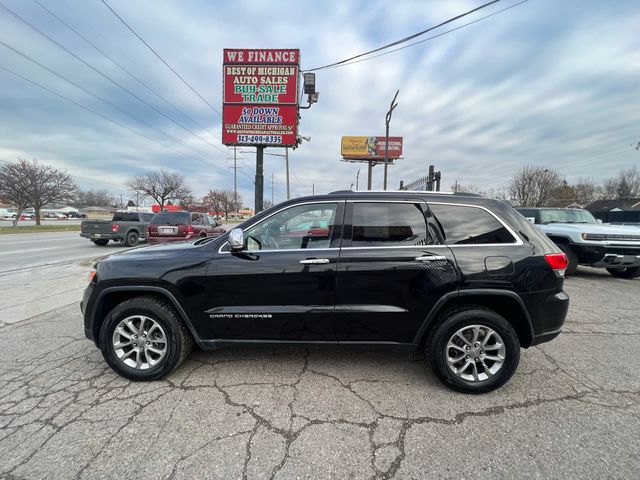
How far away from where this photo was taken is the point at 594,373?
9.47 ft

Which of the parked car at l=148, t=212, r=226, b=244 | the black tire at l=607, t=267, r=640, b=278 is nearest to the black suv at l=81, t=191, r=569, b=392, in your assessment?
Result: the black tire at l=607, t=267, r=640, b=278

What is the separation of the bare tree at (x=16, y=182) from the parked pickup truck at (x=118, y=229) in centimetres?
2547

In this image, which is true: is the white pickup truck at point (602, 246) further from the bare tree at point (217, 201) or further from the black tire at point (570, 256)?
the bare tree at point (217, 201)

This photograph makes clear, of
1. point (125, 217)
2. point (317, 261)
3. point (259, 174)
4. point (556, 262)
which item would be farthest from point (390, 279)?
point (125, 217)

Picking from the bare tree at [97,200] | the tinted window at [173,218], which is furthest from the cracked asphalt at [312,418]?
the bare tree at [97,200]

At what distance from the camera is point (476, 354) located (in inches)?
102

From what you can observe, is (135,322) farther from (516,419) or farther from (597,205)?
(597,205)

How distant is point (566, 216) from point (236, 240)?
9.77 metres

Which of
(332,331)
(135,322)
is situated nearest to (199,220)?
(135,322)

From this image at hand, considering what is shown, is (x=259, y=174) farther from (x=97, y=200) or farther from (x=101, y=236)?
(x=97, y=200)

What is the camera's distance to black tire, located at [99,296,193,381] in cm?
270

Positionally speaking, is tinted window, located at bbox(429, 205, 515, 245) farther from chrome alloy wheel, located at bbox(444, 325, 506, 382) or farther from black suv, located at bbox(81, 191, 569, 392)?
chrome alloy wheel, located at bbox(444, 325, 506, 382)

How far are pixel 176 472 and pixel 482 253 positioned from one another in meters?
2.82

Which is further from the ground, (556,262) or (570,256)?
(556,262)
